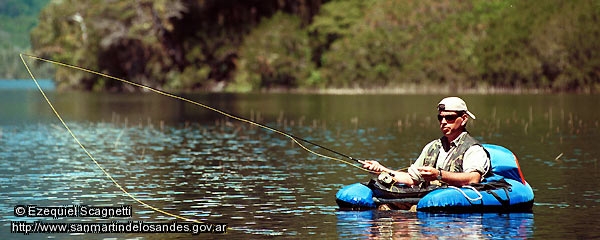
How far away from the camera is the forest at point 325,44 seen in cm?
9362

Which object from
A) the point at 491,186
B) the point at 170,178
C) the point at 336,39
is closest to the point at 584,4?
the point at 336,39

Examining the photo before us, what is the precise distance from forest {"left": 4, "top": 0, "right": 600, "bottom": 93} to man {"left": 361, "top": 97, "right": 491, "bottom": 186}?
73040mm

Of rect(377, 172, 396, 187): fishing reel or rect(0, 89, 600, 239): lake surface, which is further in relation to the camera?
rect(377, 172, 396, 187): fishing reel

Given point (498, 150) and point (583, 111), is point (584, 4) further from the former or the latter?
point (498, 150)

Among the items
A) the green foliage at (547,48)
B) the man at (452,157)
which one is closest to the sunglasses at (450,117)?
the man at (452,157)

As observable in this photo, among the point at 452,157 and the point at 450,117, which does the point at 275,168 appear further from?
the point at 450,117

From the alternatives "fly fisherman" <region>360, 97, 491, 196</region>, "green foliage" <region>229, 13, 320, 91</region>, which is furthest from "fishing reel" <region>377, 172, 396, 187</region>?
"green foliage" <region>229, 13, 320, 91</region>

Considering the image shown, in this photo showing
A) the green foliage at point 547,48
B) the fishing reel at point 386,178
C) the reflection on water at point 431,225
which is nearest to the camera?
the reflection on water at point 431,225

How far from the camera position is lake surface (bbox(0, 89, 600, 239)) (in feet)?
64.8

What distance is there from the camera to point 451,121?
19.8m

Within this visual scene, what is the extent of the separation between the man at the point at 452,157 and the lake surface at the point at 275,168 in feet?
2.19

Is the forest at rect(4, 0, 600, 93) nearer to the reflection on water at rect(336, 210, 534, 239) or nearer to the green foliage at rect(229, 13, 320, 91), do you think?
the green foliage at rect(229, 13, 320, 91)

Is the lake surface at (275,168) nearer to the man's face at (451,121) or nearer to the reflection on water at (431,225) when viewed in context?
the reflection on water at (431,225)

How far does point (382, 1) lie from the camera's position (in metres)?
111
